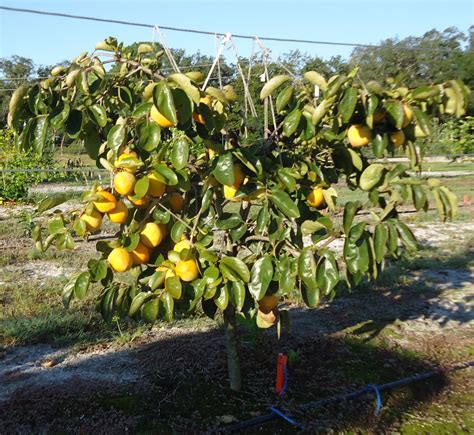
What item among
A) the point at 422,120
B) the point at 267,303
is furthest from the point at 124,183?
the point at 422,120

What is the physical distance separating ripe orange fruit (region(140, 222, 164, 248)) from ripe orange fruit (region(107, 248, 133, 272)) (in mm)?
79

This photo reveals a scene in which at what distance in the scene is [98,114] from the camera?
1760 mm

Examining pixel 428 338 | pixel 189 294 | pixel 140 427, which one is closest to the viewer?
pixel 189 294

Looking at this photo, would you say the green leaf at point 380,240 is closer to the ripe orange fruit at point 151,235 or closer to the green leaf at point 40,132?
the ripe orange fruit at point 151,235

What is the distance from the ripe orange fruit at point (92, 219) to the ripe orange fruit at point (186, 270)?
29 cm

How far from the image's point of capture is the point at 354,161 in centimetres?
189

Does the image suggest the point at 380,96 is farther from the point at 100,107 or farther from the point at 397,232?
the point at 100,107

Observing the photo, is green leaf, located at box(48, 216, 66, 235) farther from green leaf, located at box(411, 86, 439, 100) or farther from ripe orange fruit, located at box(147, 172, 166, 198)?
green leaf, located at box(411, 86, 439, 100)

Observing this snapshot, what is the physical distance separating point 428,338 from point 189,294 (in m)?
2.08

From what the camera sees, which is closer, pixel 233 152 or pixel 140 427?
pixel 233 152

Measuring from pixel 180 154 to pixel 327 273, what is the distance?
0.59 metres

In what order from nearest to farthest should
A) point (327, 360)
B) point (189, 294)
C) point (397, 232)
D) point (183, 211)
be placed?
point (397, 232)
point (189, 294)
point (183, 211)
point (327, 360)

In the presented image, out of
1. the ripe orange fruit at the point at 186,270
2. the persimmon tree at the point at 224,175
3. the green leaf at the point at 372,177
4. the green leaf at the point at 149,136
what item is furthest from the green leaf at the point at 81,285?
the green leaf at the point at 372,177

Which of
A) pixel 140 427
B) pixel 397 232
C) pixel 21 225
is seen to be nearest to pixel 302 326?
pixel 140 427
